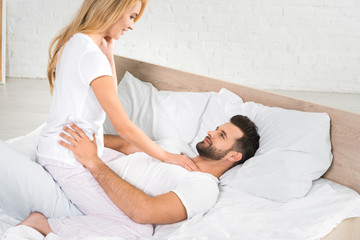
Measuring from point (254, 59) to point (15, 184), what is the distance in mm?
4029

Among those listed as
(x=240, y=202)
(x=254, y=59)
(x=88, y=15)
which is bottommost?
(x=254, y=59)

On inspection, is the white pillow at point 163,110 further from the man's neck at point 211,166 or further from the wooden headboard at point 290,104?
the man's neck at point 211,166

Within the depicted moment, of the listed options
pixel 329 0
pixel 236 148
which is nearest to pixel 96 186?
pixel 236 148

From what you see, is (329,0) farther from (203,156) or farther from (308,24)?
(203,156)

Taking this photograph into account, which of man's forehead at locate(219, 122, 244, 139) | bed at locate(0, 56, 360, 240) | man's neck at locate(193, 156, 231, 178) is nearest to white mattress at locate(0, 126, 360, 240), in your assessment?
bed at locate(0, 56, 360, 240)

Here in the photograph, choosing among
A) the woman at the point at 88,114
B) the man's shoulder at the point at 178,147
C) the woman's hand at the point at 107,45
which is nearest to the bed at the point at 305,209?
the woman at the point at 88,114

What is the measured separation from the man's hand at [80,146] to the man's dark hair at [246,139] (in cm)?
59

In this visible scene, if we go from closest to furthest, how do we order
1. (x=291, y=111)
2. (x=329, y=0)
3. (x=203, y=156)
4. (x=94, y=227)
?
(x=94, y=227) → (x=203, y=156) → (x=291, y=111) → (x=329, y=0)

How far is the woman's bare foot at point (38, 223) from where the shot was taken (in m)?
1.52

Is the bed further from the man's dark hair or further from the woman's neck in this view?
the woman's neck

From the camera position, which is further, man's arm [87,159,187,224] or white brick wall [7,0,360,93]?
white brick wall [7,0,360,93]

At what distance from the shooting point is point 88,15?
1.67 meters

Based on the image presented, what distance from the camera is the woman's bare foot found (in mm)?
1524

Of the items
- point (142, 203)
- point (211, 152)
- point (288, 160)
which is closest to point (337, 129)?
point (288, 160)
